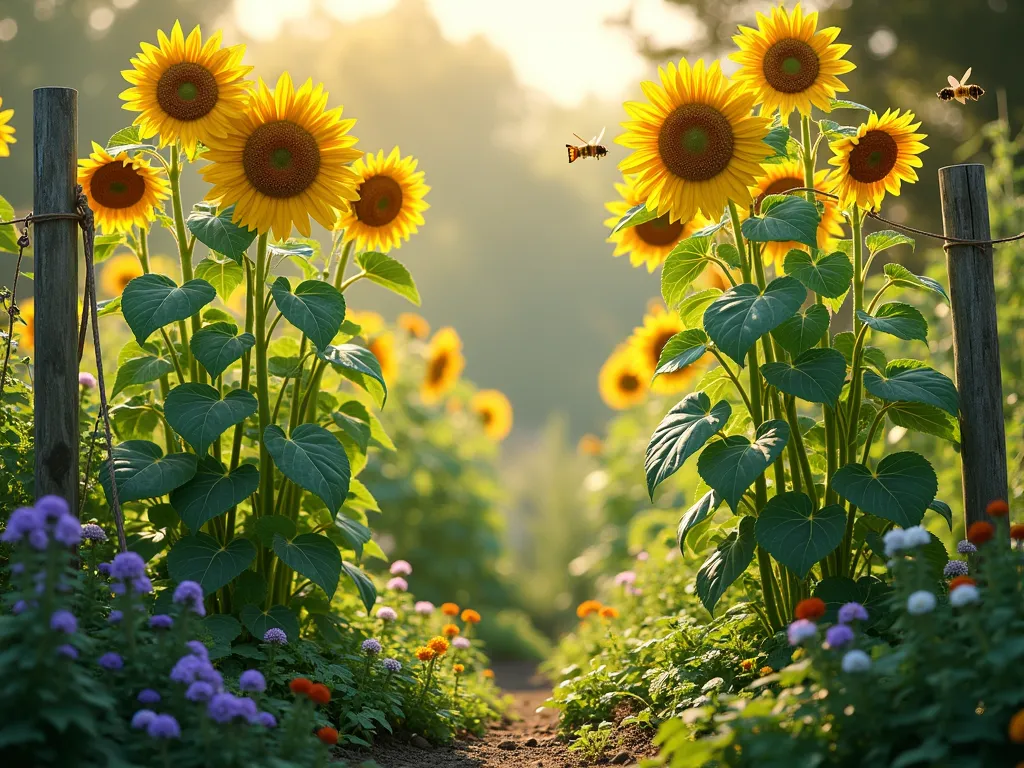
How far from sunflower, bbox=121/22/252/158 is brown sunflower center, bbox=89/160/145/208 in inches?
8.0

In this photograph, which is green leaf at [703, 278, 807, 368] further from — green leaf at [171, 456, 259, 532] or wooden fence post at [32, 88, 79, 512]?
wooden fence post at [32, 88, 79, 512]

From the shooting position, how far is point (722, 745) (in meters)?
2.08

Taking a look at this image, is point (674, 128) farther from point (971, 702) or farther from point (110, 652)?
point (110, 652)

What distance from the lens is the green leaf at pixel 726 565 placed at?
2.92m

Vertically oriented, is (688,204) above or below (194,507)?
above

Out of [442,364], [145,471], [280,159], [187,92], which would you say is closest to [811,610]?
[145,471]

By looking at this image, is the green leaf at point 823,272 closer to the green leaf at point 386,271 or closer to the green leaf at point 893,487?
the green leaf at point 893,487

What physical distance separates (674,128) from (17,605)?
7.26 ft

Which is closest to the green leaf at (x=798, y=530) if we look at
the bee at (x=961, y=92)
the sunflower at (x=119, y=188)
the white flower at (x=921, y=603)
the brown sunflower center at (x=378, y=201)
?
the white flower at (x=921, y=603)

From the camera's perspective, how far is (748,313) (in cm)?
276

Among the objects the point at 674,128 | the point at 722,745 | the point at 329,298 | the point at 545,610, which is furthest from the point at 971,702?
the point at 545,610

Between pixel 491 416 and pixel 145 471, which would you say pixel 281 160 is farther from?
pixel 491 416

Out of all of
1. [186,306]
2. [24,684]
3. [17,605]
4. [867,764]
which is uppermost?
[186,306]

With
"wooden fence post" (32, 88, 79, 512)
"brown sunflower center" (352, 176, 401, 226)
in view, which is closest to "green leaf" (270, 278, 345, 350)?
"brown sunflower center" (352, 176, 401, 226)
